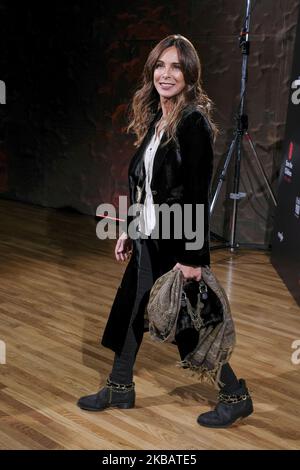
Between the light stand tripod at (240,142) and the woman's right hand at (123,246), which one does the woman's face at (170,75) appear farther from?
the light stand tripod at (240,142)

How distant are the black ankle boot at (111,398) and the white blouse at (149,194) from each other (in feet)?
2.28

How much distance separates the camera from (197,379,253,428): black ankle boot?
240 centimetres

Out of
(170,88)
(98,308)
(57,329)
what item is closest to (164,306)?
(170,88)

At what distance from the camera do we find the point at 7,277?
4449mm

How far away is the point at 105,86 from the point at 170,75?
453 centimetres

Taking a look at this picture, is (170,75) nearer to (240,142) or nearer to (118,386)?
(118,386)

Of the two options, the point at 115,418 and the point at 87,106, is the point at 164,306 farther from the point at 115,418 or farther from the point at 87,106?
the point at 87,106

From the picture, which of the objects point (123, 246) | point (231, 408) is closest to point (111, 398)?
Result: point (231, 408)

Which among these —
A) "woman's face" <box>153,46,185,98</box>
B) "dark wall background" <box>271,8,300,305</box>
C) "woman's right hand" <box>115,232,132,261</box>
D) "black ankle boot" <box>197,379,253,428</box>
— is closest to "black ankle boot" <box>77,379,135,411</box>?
"black ankle boot" <box>197,379,253,428</box>

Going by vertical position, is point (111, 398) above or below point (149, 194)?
below

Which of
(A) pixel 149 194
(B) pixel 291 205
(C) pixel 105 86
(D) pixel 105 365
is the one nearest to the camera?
(A) pixel 149 194

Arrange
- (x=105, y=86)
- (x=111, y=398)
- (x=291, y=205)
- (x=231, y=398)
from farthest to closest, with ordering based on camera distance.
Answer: (x=105, y=86)
(x=291, y=205)
(x=111, y=398)
(x=231, y=398)

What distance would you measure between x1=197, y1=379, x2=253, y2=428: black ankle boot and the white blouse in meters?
0.75

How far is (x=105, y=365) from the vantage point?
3.04 metres
